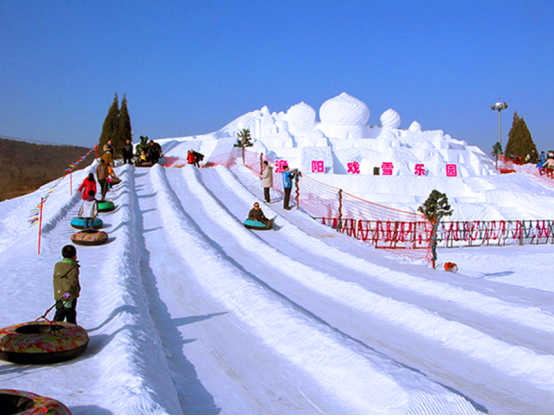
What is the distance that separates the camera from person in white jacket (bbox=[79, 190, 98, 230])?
430 inches

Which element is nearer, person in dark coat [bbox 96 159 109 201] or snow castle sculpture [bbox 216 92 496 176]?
person in dark coat [bbox 96 159 109 201]


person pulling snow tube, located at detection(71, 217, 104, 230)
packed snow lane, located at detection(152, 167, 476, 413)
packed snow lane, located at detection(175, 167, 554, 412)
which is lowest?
packed snow lane, located at detection(175, 167, 554, 412)

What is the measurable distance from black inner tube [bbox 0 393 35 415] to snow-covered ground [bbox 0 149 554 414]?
453 mm

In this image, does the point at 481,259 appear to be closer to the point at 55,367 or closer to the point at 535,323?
the point at 535,323

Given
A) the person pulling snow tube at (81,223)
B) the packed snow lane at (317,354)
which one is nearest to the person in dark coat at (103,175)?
the person pulling snow tube at (81,223)

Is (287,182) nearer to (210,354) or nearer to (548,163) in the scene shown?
(210,354)

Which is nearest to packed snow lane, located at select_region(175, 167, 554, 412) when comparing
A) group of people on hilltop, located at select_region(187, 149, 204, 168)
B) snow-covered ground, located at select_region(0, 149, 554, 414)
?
snow-covered ground, located at select_region(0, 149, 554, 414)

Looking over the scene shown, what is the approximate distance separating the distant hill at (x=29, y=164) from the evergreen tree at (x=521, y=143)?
42.9 m

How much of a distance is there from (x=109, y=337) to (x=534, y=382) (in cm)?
411

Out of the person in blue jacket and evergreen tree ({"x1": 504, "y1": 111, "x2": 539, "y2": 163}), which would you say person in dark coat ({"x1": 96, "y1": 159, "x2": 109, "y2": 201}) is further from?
evergreen tree ({"x1": 504, "y1": 111, "x2": 539, "y2": 163})

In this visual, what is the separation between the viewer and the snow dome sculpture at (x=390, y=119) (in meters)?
59.1

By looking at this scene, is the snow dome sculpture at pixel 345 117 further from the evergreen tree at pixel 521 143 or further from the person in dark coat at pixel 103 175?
the person in dark coat at pixel 103 175

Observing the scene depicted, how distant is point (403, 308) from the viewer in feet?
22.3

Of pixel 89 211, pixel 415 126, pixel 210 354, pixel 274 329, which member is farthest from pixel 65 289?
pixel 415 126
